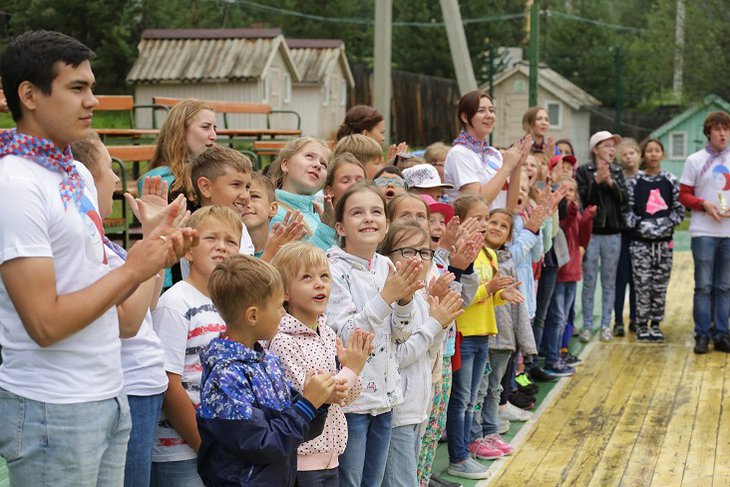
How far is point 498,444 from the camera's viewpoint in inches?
246

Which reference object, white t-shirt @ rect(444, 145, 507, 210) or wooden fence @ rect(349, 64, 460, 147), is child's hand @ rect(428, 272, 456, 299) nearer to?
white t-shirt @ rect(444, 145, 507, 210)

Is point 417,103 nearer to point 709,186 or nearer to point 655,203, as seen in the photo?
point 655,203

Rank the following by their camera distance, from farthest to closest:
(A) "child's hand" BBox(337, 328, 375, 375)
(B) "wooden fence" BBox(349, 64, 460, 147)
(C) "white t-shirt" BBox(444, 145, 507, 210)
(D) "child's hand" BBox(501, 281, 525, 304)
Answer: (B) "wooden fence" BBox(349, 64, 460, 147) → (C) "white t-shirt" BBox(444, 145, 507, 210) → (D) "child's hand" BBox(501, 281, 525, 304) → (A) "child's hand" BBox(337, 328, 375, 375)

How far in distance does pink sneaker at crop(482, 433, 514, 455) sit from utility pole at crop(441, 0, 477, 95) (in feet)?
22.1

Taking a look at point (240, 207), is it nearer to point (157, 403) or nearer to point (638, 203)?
point (157, 403)

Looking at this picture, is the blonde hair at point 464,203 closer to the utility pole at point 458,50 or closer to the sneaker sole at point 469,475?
the sneaker sole at point 469,475

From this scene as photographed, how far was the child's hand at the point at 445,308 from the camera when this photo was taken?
444 centimetres

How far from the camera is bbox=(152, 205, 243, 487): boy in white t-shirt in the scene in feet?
11.3

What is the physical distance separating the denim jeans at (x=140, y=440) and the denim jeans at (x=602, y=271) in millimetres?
6951

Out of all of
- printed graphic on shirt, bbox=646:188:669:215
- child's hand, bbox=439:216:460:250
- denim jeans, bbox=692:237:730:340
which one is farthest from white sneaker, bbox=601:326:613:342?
child's hand, bbox=439:216:460:250

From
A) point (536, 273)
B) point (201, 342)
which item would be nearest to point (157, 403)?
point (201, 342)

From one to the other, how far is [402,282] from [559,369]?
471 cm

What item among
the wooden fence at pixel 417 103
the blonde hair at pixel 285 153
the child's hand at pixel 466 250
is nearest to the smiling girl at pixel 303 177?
the blonde hair at pixel 285 153

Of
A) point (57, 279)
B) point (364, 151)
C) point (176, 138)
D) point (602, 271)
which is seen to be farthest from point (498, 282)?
point (602, 271)
